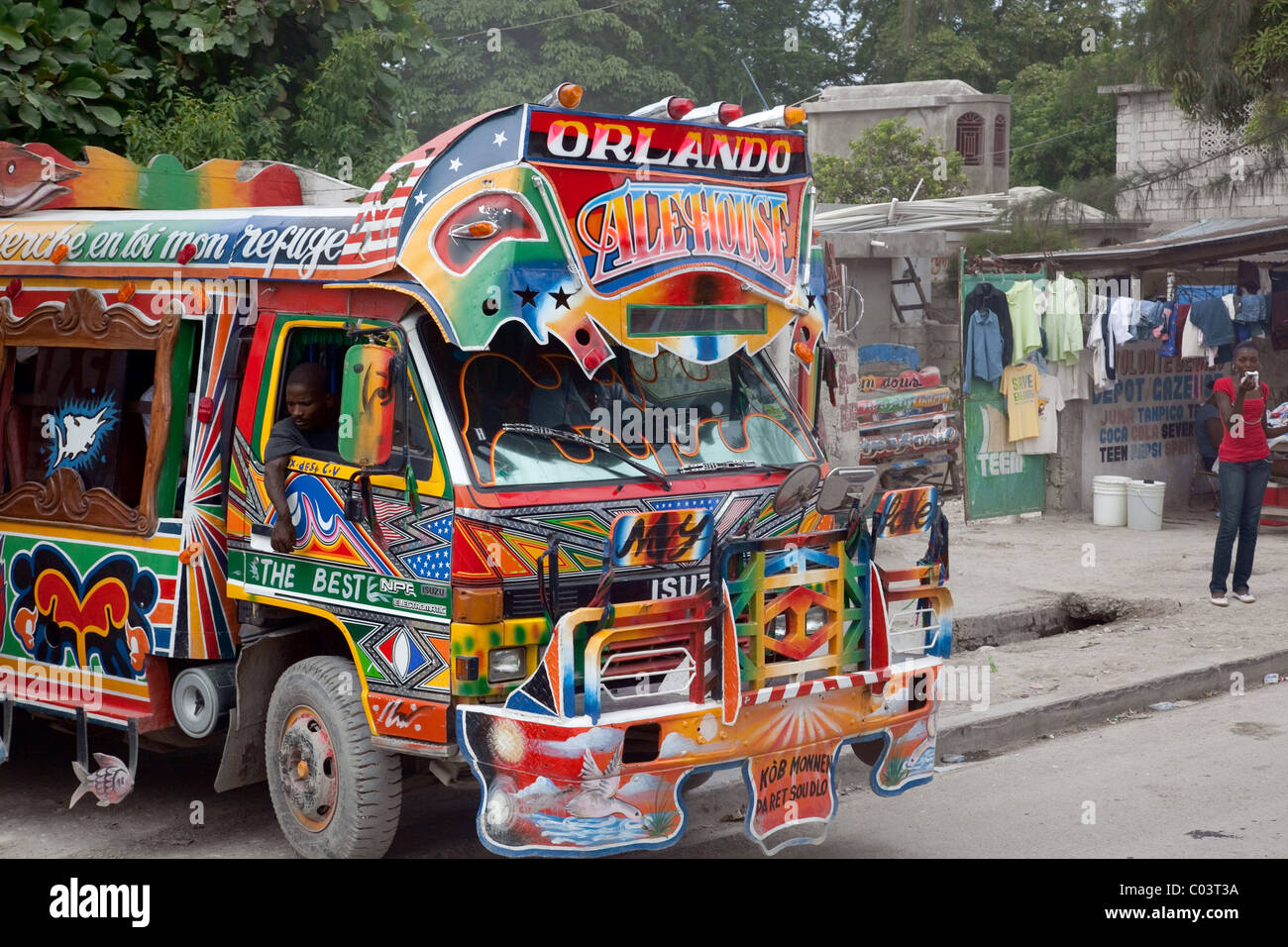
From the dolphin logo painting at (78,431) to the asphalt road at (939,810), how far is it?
66.8 inches

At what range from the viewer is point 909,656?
6.32m

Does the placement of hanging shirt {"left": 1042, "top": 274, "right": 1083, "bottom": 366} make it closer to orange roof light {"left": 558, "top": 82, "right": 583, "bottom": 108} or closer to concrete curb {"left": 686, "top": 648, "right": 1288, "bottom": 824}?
concrete curb {"left": 686, "top": 648, "right": 1288, "bottom": 824}

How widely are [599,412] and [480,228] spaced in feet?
2.97

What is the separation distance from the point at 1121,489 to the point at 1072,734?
23.1 ft

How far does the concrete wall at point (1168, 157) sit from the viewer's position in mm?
26641

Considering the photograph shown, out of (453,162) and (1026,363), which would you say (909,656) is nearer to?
(453,162)

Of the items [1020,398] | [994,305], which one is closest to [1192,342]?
[1020,398]

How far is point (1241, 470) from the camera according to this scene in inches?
449

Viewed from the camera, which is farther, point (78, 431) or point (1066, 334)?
point (1066, 334)

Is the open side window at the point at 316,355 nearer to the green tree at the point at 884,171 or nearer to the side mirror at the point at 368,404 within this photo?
the side mirror at the point at 368,404

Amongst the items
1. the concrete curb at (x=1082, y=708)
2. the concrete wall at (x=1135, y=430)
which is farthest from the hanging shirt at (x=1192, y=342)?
the concrete curb at (x=1082, y=708)

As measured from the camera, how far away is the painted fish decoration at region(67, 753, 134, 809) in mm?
6781

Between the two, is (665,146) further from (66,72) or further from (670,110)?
(66,72)

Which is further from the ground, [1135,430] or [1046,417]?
[1046,417]
